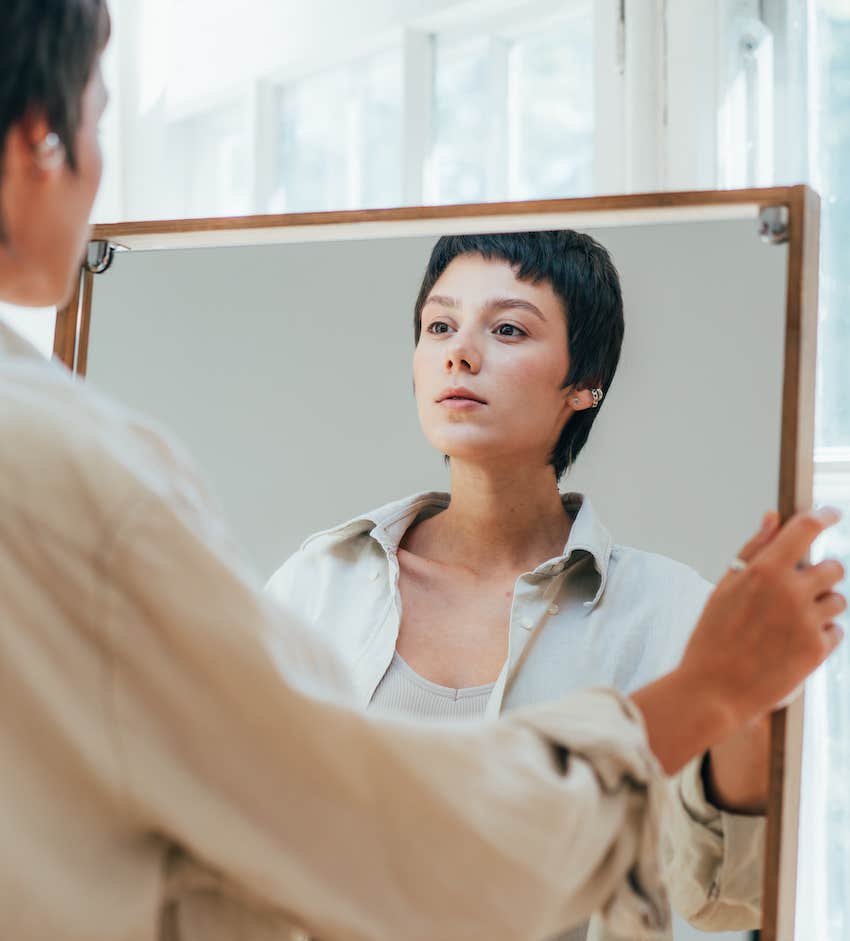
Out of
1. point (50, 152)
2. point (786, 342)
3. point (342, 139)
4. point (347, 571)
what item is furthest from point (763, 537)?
point (342, 139)

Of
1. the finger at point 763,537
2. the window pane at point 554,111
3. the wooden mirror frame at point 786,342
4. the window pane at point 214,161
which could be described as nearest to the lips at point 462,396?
the wooden mirror frame at point 786,342

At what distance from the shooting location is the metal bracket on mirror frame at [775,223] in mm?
938

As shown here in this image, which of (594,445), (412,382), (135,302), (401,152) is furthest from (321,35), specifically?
(594,445)

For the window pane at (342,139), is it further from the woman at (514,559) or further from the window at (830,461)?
the woman at (514,559)

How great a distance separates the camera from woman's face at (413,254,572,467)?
3.33 ft

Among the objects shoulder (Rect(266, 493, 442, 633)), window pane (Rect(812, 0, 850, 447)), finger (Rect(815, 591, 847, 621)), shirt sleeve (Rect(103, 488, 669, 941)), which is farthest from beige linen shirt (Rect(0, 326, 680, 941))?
window pane (Rect(812, 0, 850, 447))

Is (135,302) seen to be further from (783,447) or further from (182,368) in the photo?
(783,447)

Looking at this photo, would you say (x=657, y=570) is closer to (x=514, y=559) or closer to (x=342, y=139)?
(x=514, y=559)

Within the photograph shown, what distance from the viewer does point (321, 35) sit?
1808 millimetres

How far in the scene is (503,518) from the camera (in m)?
1.03

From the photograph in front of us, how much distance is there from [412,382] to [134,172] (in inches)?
41.8

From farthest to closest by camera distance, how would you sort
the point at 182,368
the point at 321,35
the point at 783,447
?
1. the point at 321,35
2. the point at 182,368
3. the point at 783,447

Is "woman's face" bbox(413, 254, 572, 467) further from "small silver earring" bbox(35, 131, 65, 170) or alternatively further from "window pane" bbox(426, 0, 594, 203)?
"window pane" bbox(426, 0, 594, 203)

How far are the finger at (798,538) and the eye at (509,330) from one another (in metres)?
0.28
